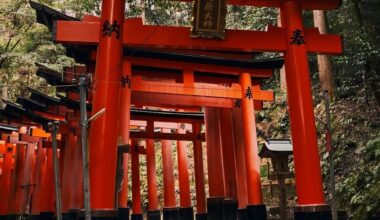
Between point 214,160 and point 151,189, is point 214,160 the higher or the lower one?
the higher one

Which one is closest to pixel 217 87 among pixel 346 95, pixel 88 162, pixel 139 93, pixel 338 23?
pixel 139 93

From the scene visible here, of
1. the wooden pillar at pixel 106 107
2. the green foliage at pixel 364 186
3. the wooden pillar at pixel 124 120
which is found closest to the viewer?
the wooden pillar at pixel 106 107

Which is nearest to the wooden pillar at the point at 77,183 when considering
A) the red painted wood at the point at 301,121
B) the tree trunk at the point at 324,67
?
the red painted wood at the point at 301,121

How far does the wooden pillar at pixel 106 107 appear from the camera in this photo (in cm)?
813

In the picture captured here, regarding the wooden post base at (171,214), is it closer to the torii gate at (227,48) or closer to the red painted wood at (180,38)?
the torii gate at (227,48)

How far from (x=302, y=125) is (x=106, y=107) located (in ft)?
13.3

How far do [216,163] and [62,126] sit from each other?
18.3 feet

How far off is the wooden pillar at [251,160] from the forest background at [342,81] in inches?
106

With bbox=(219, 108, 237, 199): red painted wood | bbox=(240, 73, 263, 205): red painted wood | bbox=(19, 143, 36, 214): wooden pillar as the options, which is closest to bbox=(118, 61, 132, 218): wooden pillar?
bbox=(240, 73, 263, 205): red painted wood

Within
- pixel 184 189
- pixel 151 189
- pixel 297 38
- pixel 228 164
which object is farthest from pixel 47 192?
pixel 297 38

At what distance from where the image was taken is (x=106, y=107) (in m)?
8.55

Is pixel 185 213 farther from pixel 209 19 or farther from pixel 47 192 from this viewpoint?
pixel 209 19

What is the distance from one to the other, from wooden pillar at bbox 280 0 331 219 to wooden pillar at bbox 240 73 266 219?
2.62 metres

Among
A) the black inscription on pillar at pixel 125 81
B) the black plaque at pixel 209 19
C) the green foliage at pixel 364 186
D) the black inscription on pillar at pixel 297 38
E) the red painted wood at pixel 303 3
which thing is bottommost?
the green foliage at pixel 364 186
